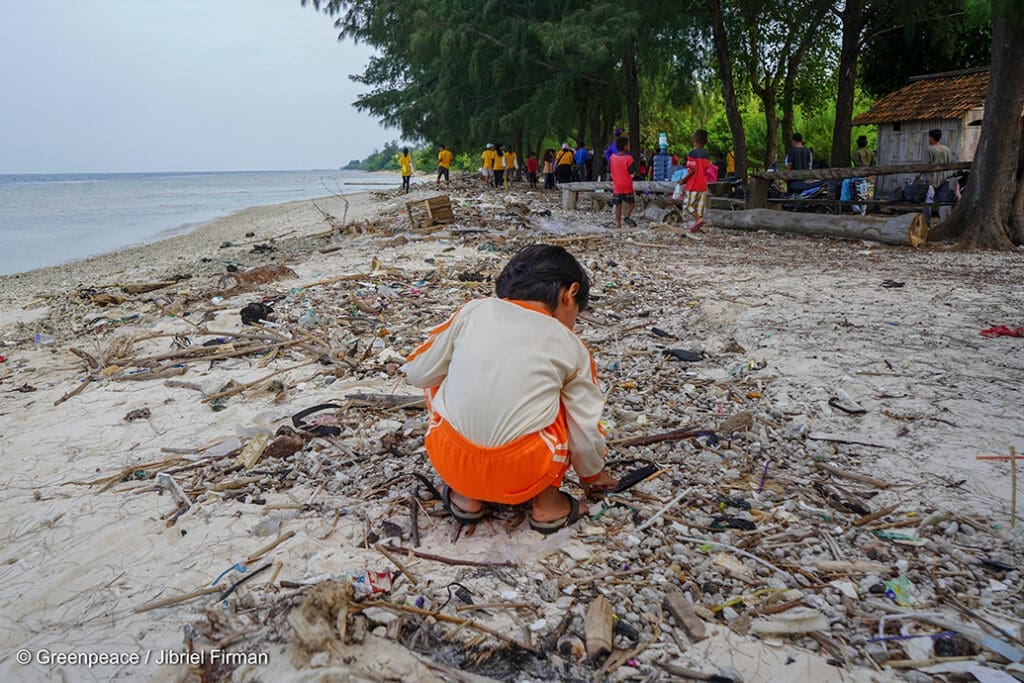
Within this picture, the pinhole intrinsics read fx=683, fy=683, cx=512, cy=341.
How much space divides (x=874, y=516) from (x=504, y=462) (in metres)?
1.70

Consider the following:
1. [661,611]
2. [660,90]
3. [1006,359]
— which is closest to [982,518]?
[661,611]

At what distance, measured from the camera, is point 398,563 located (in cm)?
275

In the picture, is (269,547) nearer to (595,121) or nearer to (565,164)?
(595,121)

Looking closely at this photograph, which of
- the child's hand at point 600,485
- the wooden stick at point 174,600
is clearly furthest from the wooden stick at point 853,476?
the wooden stick at point 174,600

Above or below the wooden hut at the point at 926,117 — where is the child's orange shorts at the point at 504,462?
below

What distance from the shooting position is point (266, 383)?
5348mm

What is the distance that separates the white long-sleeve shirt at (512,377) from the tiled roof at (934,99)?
56.6 ft

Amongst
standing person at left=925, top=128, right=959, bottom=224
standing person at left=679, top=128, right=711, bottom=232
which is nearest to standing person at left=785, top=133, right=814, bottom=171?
standing person at left=925, top=128, right=959, bottom=224

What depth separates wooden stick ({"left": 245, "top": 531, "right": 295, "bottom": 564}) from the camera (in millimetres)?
2854

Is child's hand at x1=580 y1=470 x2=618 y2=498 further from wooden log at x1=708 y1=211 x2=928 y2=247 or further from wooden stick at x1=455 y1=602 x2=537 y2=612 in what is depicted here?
wooden log at x1=708 y1=211 x2=928 y2=247

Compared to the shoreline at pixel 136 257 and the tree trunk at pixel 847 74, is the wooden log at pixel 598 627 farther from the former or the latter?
the tree trunk at pixel 847 74

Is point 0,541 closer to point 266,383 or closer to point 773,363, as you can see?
point 266,383

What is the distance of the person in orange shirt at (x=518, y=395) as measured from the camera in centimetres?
270

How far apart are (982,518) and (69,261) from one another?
763 inches
